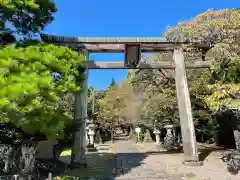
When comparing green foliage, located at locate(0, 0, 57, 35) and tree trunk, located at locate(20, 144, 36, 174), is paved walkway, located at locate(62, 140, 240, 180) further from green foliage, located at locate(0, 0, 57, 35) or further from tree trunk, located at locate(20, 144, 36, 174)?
green foliage, located at locate(0, 0, 57, 35)

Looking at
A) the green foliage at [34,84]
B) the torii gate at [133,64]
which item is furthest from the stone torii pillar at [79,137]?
the green foliage at [34,84]

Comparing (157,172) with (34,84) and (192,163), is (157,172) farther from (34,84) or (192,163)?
(34,84)

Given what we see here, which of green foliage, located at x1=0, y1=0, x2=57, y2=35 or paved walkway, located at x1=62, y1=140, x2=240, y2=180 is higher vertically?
green foliage, located at x1=0, y1=0, x2=57, y2=35

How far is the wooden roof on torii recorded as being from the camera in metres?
10.7

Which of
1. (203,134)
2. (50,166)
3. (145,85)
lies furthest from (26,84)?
(203,134)

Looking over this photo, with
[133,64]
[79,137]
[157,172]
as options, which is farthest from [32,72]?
[133,64]

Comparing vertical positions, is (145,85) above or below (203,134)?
above

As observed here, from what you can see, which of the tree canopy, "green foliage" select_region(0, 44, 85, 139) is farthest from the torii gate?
"green foliage" select_region(0, 44, 85, 139)

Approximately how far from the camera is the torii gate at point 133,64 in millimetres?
10102

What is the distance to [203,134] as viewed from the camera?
1930 cm

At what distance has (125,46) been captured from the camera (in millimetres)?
10727

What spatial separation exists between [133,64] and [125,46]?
0.78m

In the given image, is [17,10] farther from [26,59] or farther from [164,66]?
[164,66]

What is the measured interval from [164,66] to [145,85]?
549cm
